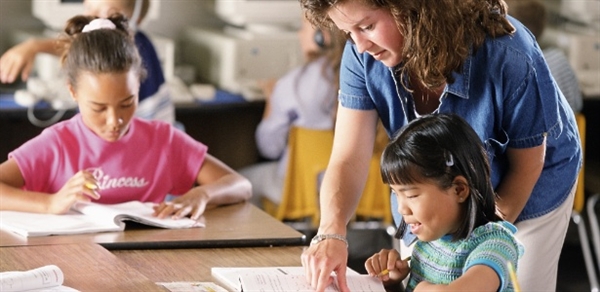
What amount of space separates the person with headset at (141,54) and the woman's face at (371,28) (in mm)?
993

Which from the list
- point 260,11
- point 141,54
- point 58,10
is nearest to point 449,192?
point 141,54

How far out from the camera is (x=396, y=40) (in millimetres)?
1813

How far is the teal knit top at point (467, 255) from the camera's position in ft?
5.44

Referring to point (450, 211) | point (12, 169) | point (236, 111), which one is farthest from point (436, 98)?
point (236, 111)

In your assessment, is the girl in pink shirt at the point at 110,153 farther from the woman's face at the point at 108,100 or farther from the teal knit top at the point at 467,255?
the teal knit top at the point at 467,255

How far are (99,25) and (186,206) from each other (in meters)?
0.47

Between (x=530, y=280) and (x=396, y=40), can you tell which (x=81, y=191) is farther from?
(x=530, y=280)

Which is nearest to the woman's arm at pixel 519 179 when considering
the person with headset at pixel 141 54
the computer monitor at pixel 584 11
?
the person with headset at pixel 141 54

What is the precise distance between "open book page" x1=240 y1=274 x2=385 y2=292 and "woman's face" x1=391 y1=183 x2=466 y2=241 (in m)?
0.14

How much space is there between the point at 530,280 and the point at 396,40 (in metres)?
0.52

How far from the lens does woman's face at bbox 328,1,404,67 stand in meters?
1.76

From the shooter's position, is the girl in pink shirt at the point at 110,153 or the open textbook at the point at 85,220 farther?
the girl in pink shirt at the point at 110,153

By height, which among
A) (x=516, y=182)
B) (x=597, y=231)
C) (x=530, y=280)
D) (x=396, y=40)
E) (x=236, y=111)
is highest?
(x=396, y=40)

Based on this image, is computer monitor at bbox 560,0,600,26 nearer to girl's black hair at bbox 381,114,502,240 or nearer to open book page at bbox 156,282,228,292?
girl's black hair at bbox 381,114,502,240
